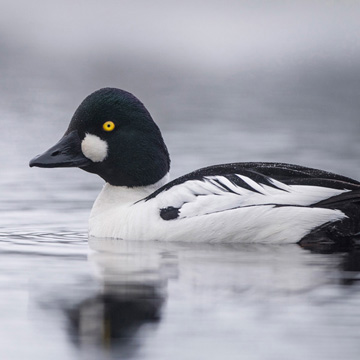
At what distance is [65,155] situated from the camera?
9.62 m

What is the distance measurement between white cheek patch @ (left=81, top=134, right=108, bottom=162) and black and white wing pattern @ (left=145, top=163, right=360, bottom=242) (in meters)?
0.71

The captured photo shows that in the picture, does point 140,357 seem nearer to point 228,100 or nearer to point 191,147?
point 191,147

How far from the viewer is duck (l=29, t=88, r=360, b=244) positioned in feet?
28.7

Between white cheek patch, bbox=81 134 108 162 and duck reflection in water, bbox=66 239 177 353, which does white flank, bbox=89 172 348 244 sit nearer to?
duck reflection in water, bbox=66 239 177 353

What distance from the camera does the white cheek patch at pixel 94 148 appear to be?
960 cm

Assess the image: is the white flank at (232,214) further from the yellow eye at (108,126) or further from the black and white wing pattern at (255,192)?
the yellow eye at (108,126)

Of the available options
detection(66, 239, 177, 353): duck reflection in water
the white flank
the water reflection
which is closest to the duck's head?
the white flank

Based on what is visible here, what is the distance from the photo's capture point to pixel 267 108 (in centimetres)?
2356

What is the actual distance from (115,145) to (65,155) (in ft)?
1.22

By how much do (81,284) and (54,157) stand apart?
236cm

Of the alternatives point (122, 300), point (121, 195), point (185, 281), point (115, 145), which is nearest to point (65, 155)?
point (115, 145)

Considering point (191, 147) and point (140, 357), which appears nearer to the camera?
point (140, 357)

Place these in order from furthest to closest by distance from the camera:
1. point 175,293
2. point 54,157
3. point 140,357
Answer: point 54,157
point 175,293
point 140,357

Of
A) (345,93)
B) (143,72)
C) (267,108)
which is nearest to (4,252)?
(267,108)
